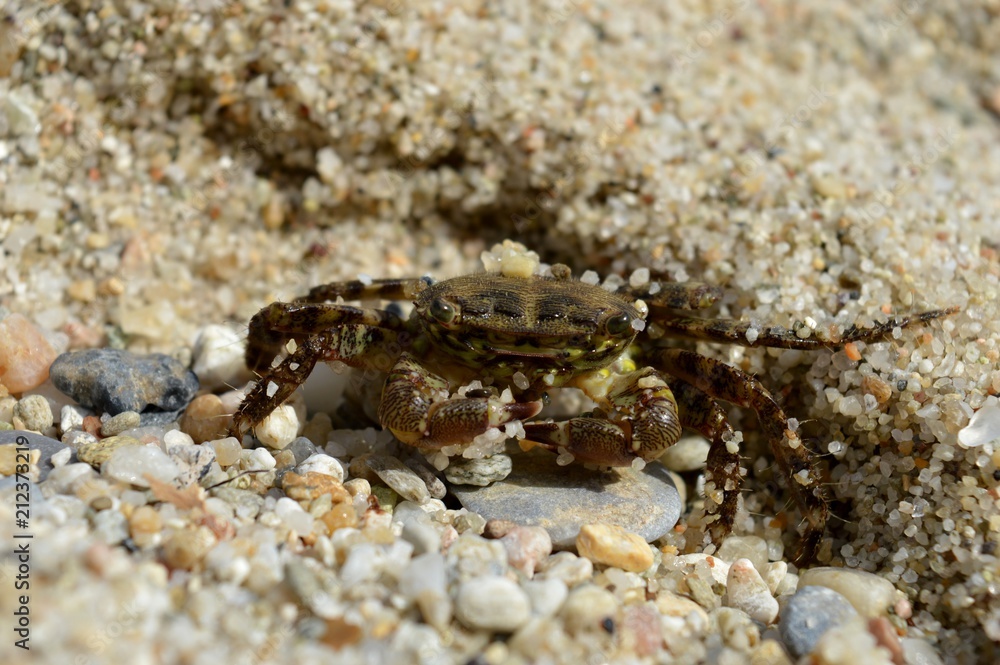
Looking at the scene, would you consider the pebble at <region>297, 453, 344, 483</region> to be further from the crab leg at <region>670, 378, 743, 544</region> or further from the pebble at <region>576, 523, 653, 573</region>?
the crab leg at <region>670, 378, 743, 544</region>

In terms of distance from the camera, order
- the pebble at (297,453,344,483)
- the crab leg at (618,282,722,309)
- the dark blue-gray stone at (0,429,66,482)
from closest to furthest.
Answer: the dark blue-gray stone at (0,429,66,482) → the pebble at (297,453,344,483) → the crab leg at (618,282,722,309)

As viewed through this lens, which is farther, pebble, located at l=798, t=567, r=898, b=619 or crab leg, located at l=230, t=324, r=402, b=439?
crab leg, located at l=230, t=324, r=402, b=439

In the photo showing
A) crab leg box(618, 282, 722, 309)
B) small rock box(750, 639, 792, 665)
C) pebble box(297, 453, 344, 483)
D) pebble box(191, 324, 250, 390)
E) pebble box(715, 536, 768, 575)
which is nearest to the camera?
small rock box(750, 639, 792, 665)

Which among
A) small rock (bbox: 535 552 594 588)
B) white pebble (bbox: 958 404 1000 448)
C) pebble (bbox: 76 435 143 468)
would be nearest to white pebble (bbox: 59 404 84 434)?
pebble (bbox: 76 435 143 468)

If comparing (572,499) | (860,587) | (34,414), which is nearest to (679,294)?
(572,499)

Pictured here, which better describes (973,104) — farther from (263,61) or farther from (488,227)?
(263,61)

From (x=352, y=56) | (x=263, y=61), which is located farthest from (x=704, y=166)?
(x=263, y=61)
